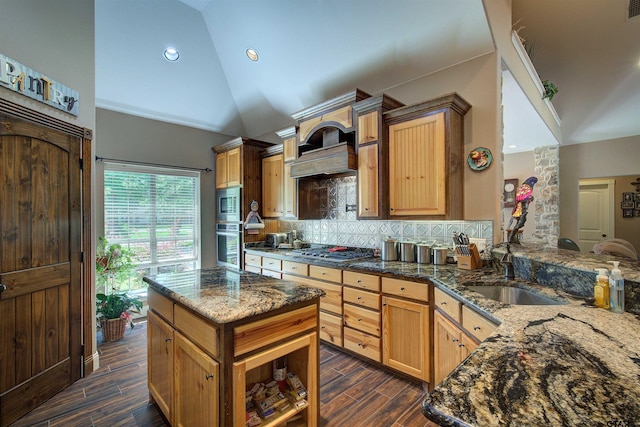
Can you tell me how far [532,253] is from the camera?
207 centimetres

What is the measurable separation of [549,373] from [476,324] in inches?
33.9

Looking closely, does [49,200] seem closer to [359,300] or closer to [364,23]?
[359,300]

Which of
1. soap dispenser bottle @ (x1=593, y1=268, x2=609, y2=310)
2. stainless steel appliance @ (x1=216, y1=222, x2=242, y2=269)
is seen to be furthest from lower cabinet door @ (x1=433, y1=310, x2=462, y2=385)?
stainless steel appliance @ (x1=216, y1=222, x2=242, y2=269)

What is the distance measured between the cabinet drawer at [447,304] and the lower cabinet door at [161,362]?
180 cm

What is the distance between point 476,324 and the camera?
1591mm

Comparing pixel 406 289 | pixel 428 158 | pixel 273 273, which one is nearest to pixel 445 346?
pixel 406 289

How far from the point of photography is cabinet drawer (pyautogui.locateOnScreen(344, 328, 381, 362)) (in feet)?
8.42

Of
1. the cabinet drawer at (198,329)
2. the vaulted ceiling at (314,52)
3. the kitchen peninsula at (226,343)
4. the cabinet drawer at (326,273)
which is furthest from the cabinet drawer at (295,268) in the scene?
the vaulted ceiling at (314,52)

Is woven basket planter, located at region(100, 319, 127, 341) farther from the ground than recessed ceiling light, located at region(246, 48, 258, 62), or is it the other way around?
recessed ceiling light, located at region(246, 48, 258, 62)

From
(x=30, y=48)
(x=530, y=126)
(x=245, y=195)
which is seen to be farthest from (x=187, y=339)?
(x=530, y=126)

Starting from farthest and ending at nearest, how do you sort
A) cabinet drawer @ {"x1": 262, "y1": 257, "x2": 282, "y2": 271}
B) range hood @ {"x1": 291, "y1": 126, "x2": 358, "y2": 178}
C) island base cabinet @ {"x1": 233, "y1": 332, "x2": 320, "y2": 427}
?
cabinet drawer @ {"x1": 262, "y1": 257, "x2": 282, "y2": 271} → range hood @ {"x1": 291, "y1": 126, "x2": 358, "y2": 178} → island base cabinet @ {"x1": 233, "y1": 332, "x2": 320, "y2": 427}

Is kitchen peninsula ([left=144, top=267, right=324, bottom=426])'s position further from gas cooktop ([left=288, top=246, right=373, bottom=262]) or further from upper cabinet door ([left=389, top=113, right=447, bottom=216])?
upper cabinet door ([left=389, top=113, right=447, bottom=216])

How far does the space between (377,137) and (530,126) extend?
2828mm

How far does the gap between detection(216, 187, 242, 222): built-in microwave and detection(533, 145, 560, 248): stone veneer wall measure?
5316 mm
